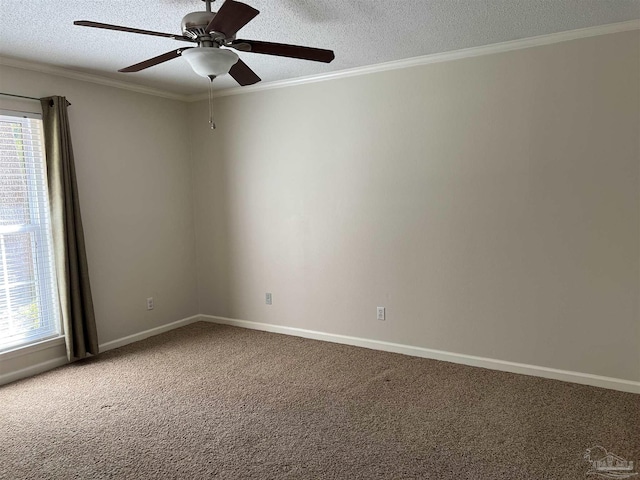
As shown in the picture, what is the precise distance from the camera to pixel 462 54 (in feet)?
12.0

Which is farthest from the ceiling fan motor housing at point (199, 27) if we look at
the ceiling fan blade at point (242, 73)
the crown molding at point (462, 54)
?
the crown molding at point (462, 54)

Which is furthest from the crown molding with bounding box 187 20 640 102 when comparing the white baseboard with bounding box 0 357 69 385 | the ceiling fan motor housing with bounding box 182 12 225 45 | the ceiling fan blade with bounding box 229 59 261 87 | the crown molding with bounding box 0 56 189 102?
the white baseboard with bounding box 0 357 69 385

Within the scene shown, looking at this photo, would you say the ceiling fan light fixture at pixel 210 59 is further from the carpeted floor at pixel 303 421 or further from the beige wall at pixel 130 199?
the beige wall at pixel 130 199

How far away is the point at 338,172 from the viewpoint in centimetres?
433

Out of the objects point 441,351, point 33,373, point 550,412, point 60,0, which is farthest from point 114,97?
point 550,412

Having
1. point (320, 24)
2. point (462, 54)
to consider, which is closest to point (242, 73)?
point (320, 24)

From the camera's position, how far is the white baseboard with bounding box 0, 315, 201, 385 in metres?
3.71

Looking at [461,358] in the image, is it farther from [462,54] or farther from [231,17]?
[231,17]

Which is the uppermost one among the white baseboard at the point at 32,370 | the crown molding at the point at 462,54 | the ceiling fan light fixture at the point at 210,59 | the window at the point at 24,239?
the crown molding at the point at 462,54

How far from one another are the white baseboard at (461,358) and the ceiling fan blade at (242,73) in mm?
2497

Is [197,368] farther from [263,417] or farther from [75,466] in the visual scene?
[75,466]

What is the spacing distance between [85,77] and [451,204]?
324 centimetres

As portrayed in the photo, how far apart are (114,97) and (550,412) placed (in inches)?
169

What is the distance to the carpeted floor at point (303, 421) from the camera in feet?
8.21
